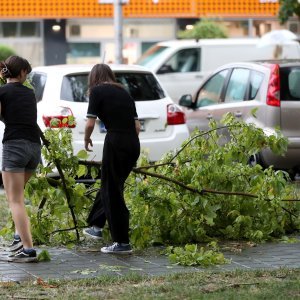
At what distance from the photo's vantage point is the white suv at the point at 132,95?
44.4ft

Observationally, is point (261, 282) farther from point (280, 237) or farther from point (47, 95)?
point (47, 95)

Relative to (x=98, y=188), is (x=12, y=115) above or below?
Answer: above

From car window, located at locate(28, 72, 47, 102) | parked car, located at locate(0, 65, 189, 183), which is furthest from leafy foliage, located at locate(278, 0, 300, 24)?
car window, located at locate(28, 72, 47, 102)

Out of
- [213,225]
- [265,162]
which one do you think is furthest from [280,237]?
[265,162]

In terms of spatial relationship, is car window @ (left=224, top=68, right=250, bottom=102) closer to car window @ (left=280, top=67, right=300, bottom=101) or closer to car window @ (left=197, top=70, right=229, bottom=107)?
car window @ (left=197, top=70, right=229, bottom=107)

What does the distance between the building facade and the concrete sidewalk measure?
88.2ft

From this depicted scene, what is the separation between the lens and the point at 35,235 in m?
9.30

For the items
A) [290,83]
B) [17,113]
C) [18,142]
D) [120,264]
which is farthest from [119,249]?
[290,83]

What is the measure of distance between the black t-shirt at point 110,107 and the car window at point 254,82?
19.4 feet

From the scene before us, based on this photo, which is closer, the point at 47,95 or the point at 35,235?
the point at 35,235

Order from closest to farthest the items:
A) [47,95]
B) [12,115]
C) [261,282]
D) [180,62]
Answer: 1. [261,282]
2. [12,115]
3. [47,95]
4. [180,62]

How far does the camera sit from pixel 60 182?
9.30 m

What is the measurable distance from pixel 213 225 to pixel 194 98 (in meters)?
6.80

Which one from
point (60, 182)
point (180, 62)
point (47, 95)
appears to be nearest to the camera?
point (60, 182)
